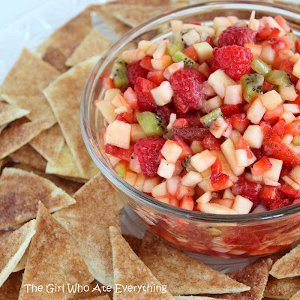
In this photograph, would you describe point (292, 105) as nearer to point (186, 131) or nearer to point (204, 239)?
point (186, 131)

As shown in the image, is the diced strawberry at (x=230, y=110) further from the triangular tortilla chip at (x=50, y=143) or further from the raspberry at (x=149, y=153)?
the triangular tortilla chip at (x=50, y=143)

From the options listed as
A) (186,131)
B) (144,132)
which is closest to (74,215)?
(144,132)

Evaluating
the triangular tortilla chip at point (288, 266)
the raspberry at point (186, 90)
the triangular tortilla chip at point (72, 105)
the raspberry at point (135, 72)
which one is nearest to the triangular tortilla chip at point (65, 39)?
the triangular tortilla chip at point (72, 105)

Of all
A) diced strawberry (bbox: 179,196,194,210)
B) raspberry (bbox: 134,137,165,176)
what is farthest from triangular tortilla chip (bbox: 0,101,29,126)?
diced strawberry (bbox: 179,196,194,210)

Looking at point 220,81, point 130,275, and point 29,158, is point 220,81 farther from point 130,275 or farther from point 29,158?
point 29,158

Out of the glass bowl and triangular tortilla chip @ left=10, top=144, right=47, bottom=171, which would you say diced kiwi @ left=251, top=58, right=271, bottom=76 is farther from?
triangular tortilla chip @ left=10, top=144, right=47, bottom=171

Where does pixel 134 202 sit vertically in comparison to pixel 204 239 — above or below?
above
